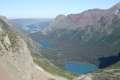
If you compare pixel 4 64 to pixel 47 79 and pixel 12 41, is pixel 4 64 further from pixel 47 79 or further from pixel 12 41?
pixel 47 79

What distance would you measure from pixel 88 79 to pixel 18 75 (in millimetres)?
59510

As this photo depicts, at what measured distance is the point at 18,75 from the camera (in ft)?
370

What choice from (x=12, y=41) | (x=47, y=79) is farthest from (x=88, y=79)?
(x=12, y=41)

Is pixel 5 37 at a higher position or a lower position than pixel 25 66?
higher

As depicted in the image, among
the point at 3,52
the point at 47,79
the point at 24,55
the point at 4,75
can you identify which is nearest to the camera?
the point at 4,75

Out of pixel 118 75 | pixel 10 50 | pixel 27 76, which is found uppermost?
pixel 10 50

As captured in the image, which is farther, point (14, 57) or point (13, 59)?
point (14, 57)

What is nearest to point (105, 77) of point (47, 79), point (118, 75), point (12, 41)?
point (118, 75)

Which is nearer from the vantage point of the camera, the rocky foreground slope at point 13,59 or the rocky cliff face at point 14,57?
the rocky foreground slope at point 13,59

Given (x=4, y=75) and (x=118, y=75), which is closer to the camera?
(x=4, y=75)

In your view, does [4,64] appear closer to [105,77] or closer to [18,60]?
[18,60]

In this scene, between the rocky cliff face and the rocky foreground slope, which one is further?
the rocky cliff face

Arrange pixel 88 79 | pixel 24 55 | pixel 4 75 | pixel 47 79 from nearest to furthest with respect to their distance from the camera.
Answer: pixel 4 75, pixel 24 55, pixel 47 79, pixel 88 79

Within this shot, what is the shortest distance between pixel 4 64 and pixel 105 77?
7418cm
